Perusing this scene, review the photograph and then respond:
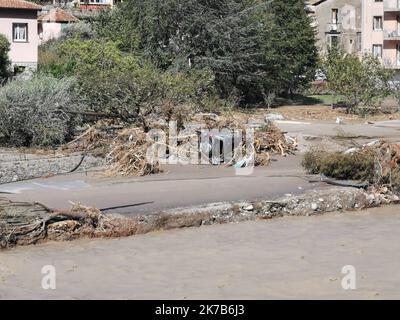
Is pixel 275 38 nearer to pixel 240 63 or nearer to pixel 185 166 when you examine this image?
pixel 240 63

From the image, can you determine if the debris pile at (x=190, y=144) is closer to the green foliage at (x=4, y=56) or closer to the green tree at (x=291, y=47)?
the green foliage at (x=4, y=56)

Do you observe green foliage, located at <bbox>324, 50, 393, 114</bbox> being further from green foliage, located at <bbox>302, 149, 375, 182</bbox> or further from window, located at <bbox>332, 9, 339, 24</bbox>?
window, located at <bbox>332, 9, 339, 24</bbox>

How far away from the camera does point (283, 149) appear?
22.5 meters

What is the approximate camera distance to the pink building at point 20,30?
144 ft

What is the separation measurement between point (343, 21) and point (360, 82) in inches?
1271

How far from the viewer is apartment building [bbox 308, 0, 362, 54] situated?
230ft

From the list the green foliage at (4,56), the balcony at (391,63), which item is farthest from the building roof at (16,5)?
the balcony at (391,63)

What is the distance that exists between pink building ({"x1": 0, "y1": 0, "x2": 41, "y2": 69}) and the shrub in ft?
69.5

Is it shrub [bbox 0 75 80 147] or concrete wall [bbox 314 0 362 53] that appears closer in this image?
shrub [bbox 0 75 80 147]

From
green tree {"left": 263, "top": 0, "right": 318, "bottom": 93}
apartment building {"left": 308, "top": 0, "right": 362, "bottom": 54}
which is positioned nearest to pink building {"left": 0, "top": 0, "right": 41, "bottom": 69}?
Result: green tree {"left": 263, "top": 0, "right": 318, "bottom": 93}

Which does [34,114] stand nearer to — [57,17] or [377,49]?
[57,17]

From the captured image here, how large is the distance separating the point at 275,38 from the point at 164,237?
32.3m

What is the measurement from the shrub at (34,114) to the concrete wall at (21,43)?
21.3 metres
